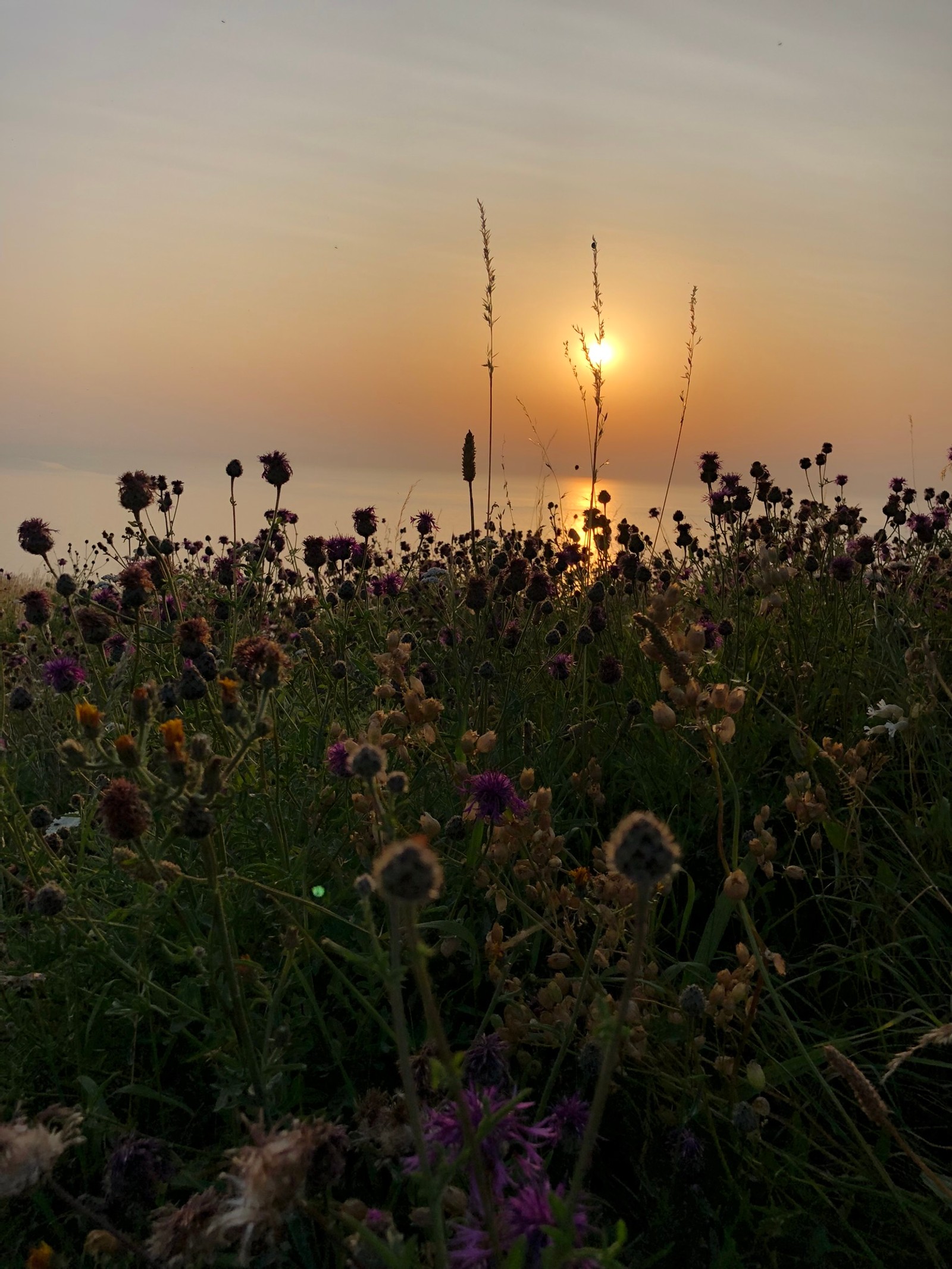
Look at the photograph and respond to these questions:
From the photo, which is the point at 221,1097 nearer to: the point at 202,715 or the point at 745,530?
the point at 202,715

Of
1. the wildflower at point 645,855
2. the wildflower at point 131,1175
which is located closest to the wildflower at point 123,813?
the wildflower at point 131,1175

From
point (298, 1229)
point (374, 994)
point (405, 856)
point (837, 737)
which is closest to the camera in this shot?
point (405, 856)

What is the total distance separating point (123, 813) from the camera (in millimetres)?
1479

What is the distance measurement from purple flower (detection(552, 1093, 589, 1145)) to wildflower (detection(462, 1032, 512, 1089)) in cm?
15

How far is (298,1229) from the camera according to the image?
1576 mm

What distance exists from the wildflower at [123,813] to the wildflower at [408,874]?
752 millimetres

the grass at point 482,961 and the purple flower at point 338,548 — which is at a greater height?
the purple flower at point 338,548

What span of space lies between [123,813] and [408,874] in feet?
2.63

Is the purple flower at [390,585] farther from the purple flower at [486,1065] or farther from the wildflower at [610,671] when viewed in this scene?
the purple flower at [486,1065]

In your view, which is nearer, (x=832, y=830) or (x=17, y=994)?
(x=832, y=830)

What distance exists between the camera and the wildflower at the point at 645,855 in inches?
33.6

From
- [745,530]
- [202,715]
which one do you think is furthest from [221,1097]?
[745,530]

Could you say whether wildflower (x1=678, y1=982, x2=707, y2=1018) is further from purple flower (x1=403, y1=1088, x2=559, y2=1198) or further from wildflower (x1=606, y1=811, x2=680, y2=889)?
wildflower (x1=606, y1=811, x2=680, y2=889)

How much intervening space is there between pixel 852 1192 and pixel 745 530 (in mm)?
3889
